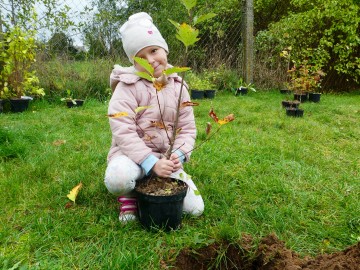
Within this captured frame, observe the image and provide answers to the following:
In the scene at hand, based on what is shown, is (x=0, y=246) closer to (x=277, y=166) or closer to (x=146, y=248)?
(x=146, y=248)

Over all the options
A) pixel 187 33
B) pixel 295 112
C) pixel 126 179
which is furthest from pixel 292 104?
pixel 187 33

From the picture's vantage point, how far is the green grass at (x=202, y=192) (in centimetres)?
157

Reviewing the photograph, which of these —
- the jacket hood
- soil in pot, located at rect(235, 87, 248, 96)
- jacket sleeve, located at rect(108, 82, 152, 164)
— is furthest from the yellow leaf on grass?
soil in pot, located at rect(235, 87, 248, 96)

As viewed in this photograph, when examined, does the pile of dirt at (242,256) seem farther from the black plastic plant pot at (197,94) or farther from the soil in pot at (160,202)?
the black plastic plant pot at (197,94)

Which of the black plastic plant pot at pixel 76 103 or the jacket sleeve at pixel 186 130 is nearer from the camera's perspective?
the jacket sleeve at pixel 186 130

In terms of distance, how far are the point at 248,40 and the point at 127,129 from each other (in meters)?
5.89

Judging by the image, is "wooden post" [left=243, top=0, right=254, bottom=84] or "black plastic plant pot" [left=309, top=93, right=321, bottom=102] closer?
"black plastic plant pot" [left=309, top=93, right=321, bottom=102]

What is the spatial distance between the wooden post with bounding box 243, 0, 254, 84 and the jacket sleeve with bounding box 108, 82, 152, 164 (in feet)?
18.5

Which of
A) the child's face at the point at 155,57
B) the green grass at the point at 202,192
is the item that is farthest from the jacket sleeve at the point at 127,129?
the green grass at the point at 202,192

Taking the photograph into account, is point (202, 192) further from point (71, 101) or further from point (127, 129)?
point (71, 101)

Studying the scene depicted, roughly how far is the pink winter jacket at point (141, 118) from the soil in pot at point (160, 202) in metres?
0.16

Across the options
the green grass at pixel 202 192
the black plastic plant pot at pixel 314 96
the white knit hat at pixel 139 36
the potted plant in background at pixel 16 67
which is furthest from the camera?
the black plastic plant pot at pixel 314 96

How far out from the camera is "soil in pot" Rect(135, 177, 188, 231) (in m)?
1.64

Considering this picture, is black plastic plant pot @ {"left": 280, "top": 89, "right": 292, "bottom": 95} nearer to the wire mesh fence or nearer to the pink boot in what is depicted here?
the wire mesh fence
